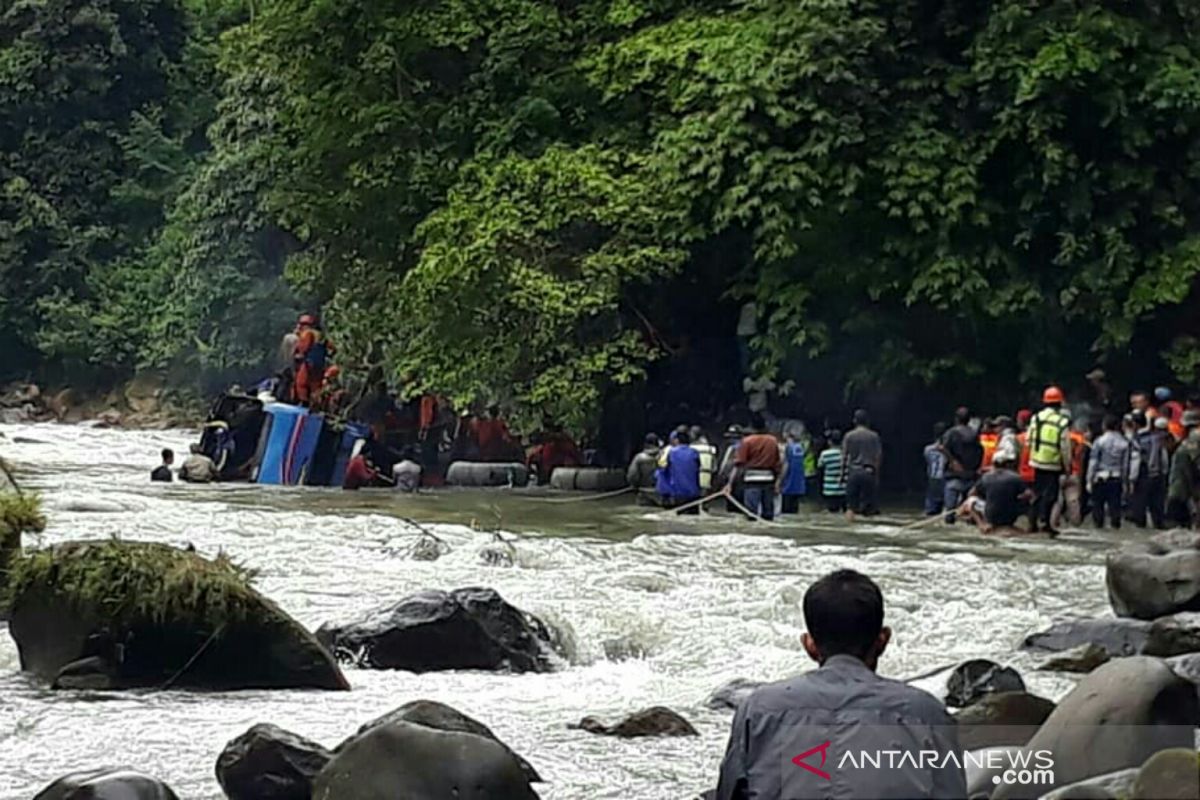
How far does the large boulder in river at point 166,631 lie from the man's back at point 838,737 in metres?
6.95

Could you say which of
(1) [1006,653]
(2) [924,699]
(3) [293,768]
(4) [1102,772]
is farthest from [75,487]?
(2) [924,699]

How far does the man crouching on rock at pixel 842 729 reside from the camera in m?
4.27

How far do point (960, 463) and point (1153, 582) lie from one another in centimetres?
791

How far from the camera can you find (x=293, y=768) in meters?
8.18

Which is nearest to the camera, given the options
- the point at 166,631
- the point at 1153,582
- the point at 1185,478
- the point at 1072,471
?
the point at 166,631

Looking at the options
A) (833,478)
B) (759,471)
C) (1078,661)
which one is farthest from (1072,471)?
(1078,661)

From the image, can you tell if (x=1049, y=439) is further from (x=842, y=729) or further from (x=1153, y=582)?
(x=842, y=729)

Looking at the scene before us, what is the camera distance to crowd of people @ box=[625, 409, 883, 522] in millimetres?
21438

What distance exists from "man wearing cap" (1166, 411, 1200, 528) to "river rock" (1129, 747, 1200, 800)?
51.2 ft

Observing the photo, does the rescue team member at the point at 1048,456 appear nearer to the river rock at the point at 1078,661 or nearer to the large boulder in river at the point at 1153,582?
the large boulder in river at the point at 1153,582

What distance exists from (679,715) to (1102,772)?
12.1ft

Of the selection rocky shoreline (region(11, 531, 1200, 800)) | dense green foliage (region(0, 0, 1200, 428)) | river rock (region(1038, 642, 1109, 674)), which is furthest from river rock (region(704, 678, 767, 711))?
dense green foliage (region(0, 0, 1200, 428))

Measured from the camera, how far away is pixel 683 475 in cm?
2262

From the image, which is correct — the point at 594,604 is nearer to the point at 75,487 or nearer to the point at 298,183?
the point at 75,487
